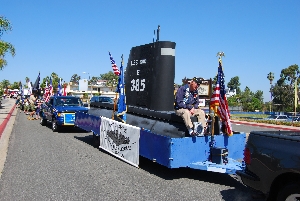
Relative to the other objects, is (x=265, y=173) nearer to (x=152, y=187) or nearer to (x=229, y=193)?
(x=229, y=193)

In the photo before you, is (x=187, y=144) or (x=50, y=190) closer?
(x=50, y=190)

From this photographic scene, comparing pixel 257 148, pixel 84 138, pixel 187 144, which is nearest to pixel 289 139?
pixel 257 148

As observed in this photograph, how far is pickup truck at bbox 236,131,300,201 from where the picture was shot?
163 inches

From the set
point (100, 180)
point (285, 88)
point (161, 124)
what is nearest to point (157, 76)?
point (161, 124)

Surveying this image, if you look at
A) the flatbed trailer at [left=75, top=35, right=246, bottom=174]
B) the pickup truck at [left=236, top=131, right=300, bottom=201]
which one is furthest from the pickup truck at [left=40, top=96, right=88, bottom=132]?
the pickup truck at [left=236, top=131, right=300, bottom=201]

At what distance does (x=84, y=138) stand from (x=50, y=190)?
7251 millimetres

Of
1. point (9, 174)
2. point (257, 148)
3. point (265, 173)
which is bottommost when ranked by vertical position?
point (9, 174)

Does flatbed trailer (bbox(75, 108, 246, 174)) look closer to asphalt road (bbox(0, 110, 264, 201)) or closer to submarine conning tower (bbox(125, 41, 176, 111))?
asphalt road (bbox(0, 110, 264, 201))

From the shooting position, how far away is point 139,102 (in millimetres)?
9570

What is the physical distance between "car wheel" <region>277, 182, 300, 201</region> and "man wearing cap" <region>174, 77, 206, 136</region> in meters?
A: 3.02

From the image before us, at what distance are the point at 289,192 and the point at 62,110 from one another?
42.6 ft

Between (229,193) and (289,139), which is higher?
(289,139)

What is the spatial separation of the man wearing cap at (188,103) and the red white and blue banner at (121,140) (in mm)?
1238

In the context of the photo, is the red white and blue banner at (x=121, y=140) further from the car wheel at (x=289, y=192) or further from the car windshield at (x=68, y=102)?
the car windshield at (x=68, y=102)
